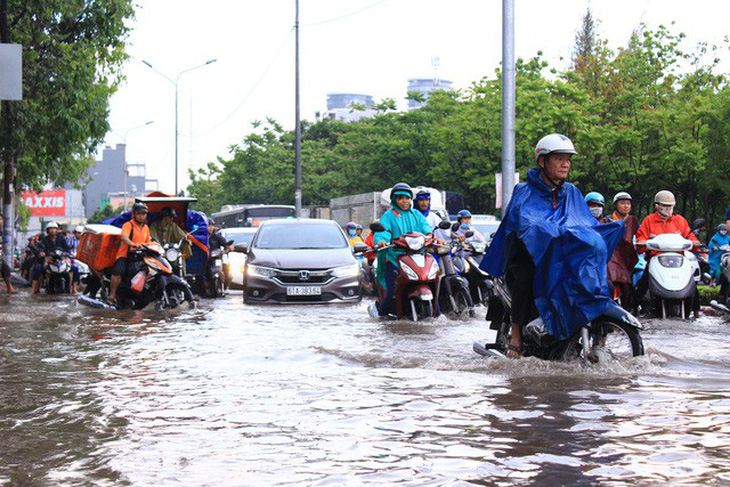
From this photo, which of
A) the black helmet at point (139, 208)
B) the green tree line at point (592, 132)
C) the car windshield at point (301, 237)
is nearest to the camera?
the black helmet at point (139, 208)

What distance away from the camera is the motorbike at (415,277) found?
12.8 metres

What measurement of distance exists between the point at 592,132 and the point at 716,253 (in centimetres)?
2286

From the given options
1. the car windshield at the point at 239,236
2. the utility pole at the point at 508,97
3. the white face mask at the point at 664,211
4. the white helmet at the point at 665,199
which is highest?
the utility pole at the point at 508,97

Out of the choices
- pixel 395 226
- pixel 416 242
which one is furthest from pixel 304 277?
pixel 416 242

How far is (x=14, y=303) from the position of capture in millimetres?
20094

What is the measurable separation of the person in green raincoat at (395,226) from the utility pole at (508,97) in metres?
4.77

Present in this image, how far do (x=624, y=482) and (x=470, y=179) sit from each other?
1615 inches

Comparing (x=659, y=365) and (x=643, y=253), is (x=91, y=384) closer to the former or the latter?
(x=659, y=365)

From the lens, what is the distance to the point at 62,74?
26297 millimetres

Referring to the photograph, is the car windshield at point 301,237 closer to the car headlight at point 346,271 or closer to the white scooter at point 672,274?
the car headlight at point 346,271

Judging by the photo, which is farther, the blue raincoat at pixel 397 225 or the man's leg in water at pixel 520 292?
the blue raincoat at pixel 397 225

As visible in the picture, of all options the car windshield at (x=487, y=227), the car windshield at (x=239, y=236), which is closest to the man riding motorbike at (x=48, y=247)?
the car windshield at (x=239, y=236)

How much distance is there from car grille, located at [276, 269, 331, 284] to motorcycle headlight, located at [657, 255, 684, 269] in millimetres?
5594

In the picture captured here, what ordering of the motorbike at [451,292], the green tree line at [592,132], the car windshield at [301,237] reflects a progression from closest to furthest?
the motorbike at [451,292] < the car windshield at [301,237] < the green tree line at [592,132]
